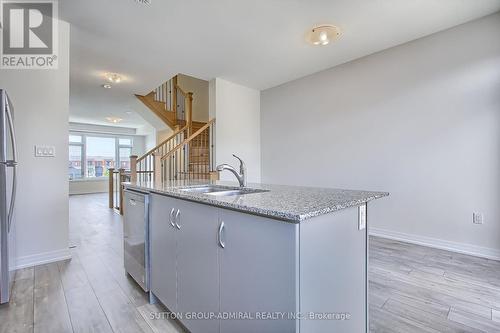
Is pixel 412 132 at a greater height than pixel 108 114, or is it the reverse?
pixel 108 114

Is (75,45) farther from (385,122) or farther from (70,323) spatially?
(385,122)

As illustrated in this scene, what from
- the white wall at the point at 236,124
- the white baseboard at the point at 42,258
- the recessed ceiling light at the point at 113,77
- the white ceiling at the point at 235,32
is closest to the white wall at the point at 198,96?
the white wall at the point at 236,124

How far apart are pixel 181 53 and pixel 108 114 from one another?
16.4ft

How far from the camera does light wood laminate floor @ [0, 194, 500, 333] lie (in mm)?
1577

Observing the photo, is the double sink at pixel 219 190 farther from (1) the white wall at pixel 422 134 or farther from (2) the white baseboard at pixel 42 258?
(1) the white wall at pixel 422 134

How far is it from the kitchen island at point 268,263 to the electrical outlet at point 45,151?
77.5 inches

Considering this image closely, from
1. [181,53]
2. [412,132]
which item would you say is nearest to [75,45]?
[181,53]

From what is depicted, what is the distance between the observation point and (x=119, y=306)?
70.0 inches

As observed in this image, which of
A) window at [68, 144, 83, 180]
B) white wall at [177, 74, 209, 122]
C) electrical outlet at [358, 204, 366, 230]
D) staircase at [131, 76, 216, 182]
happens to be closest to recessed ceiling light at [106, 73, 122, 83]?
staircase at [131, 76, 216, 182]

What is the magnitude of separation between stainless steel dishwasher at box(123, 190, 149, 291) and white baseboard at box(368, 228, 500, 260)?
2.18 m

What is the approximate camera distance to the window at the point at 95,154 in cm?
870

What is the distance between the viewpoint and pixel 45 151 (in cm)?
263

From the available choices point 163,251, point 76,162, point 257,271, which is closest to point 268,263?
point 257,271

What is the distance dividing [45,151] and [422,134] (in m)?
4.38
